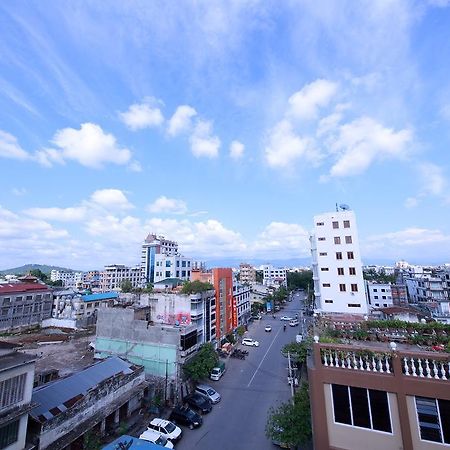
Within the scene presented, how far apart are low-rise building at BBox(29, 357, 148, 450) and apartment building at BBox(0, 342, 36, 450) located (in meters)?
1.05

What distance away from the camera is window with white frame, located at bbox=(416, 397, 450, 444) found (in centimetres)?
638

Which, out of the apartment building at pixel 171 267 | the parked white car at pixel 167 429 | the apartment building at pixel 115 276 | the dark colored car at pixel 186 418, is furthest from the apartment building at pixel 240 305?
the apartment building at pixel 115 276

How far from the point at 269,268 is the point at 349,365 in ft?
361

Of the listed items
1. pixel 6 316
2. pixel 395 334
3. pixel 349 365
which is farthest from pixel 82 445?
pixel 6 316

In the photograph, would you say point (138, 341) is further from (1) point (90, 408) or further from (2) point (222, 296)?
(2) point (222, 296)

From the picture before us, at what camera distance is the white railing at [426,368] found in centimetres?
654

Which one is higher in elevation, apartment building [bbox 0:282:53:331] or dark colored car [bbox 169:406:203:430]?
apartment building [bbox 0:282:53:331]

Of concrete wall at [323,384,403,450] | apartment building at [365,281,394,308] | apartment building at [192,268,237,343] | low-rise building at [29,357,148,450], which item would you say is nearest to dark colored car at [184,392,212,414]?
low-rise building at [29,357,148,450]

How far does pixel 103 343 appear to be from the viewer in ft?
79.4

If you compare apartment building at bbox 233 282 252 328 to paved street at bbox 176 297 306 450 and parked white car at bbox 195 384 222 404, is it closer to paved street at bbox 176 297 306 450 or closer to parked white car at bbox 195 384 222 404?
paved street at bbox 176 297 306 450

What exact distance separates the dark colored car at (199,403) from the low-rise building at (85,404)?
11.0ft

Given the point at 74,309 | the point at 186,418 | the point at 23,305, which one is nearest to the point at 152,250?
the point at 74,309

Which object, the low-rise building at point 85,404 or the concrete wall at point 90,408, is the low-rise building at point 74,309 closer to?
the low-rise building at point 85,404

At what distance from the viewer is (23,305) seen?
44.3 metres
